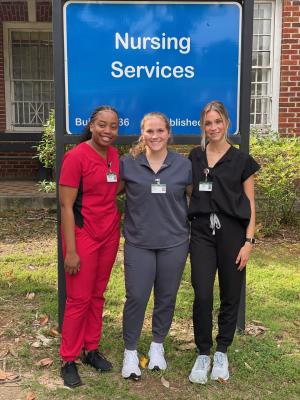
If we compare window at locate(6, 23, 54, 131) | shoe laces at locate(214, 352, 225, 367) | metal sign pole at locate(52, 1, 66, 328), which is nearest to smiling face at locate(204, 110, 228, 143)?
metal sign pole at locate(52, 1, 66, 328)

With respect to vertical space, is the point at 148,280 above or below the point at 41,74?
below

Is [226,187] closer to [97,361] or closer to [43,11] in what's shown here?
[97,361]

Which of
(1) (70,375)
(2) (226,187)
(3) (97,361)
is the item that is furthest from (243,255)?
(1) (70,375)

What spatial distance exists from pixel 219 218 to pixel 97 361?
1.19m

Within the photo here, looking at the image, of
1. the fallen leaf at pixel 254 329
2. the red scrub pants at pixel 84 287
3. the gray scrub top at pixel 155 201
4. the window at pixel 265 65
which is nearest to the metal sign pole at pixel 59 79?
the red scrub pants at pixel 84 287

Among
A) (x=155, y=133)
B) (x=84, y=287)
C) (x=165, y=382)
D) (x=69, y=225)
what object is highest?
(x=155, y=133)

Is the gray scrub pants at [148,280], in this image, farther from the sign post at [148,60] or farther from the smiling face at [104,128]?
the sign post at [148,60]

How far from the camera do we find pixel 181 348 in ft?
11.4

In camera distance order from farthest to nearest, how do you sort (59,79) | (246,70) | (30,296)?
1. (30,296)
2. (246,70)
3. (59,79)

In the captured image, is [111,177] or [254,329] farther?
[254,329]

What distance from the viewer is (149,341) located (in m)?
3.56

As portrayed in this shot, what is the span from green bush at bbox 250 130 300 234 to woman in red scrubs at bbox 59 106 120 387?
340cm

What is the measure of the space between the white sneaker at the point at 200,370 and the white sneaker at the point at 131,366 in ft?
1.08

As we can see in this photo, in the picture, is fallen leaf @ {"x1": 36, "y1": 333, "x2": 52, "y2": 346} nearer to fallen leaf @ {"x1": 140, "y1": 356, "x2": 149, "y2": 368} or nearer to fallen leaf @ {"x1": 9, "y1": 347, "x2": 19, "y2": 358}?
fallen leaf @ {"x1": 9, "y1": 347, "x2": 19, "y2": 358}
